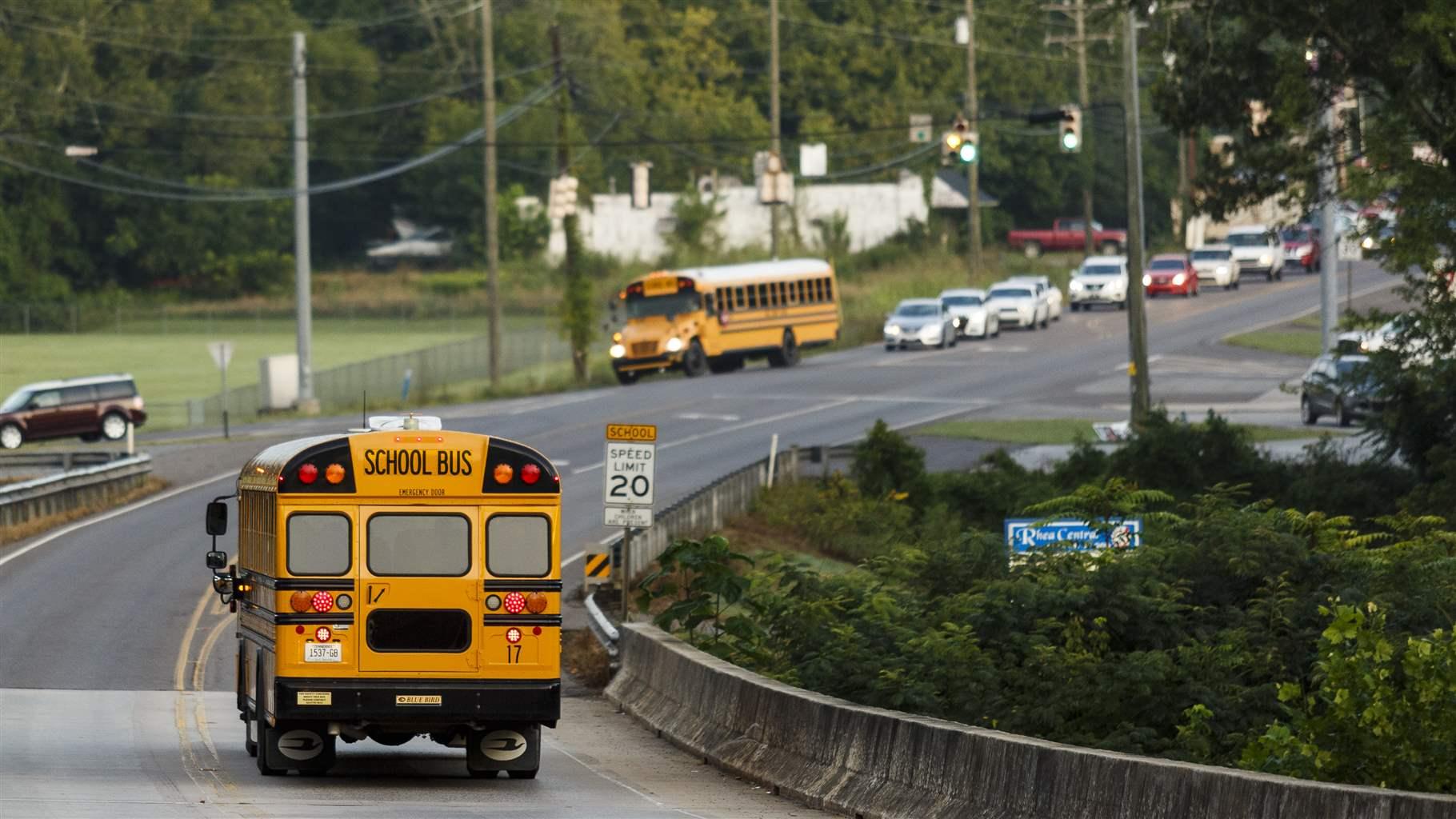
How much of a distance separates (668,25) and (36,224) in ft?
129

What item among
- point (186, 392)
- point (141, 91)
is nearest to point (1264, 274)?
point (186, 392)

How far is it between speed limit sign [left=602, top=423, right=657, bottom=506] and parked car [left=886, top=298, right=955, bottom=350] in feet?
146

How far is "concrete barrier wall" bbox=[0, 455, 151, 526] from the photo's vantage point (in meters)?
39.2

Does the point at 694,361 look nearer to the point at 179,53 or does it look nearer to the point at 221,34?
the point at 179,53

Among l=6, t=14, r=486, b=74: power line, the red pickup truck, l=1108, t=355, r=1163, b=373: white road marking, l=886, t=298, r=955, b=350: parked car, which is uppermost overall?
l=6, t=14, r=486, b=74: power line

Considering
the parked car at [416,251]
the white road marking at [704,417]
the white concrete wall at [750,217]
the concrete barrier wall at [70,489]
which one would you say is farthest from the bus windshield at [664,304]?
the parked car at [416,251]

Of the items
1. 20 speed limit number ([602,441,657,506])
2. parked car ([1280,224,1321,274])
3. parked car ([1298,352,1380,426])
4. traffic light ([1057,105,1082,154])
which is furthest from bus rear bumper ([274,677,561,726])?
parked car ([1280,224,1321,274])

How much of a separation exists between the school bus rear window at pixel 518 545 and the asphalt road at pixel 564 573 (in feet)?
5.19

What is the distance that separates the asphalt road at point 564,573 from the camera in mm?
15716

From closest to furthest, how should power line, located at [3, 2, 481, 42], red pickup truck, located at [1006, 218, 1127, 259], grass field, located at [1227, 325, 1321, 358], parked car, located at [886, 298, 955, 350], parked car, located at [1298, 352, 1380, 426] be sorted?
parked car, located at [1298, 352, 1380, 426] → grass field, located at [1227, 325, 1321, 358] → parked car, located at [886, 298, 955, 350] → power line, located at [3, 2, 481, 42] → red pickup truck, located at [1006, 218, 1127, 259]

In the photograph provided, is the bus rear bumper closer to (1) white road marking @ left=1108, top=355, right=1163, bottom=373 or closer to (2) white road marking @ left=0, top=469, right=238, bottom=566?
(2) white road marking @ left=0, top=469, right=238, bottom=566

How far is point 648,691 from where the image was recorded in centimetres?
2145

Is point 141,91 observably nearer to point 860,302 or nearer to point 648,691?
point 860,302

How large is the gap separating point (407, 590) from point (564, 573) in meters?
18.1
